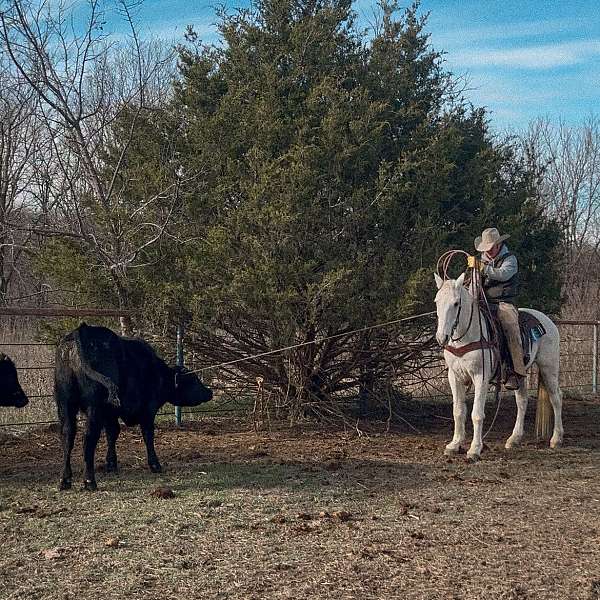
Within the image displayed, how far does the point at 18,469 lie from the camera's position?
7766 mm

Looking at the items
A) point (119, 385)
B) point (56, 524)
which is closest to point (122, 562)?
point (56, 524)

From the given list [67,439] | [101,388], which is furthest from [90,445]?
[101,388]

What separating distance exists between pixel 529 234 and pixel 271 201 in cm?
452

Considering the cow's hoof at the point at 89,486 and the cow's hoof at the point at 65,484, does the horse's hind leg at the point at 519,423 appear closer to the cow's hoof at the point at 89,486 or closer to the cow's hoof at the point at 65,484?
the cow's hoof at the point at 89,486

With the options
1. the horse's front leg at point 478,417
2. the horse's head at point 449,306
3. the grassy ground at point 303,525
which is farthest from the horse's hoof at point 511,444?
the horse's head at point 449,306

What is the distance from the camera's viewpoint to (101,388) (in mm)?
6789

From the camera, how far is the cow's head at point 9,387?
7.85 meters

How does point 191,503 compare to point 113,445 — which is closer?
point 191,503

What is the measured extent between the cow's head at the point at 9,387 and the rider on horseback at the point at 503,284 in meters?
5.18

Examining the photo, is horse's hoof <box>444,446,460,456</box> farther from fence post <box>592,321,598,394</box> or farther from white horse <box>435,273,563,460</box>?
fence post <box>592,321,598,394</box>

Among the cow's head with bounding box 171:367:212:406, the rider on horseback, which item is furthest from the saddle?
the cow's head with bounding box 171:367:212:406

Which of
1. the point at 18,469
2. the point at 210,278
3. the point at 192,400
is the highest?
the point at 210,278

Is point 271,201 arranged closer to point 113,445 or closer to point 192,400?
point 192,400

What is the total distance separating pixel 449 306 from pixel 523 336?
1827 millimetres
